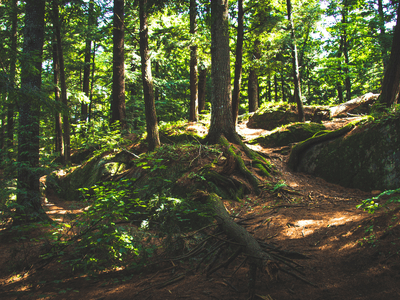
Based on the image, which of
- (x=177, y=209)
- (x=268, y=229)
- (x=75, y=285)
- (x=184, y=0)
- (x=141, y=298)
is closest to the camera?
(x=141, y=298)

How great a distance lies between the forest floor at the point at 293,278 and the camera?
2.05 metres

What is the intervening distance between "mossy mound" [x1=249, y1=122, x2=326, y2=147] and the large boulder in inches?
78.8

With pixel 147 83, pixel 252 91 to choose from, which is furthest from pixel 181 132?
pixel 252 91

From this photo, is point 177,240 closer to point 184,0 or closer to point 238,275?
point 238,275

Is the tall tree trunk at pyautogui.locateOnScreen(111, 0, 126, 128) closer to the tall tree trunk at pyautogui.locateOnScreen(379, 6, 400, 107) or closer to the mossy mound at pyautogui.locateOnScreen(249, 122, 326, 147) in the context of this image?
the mossy mound at pyautogui.locateOnScreen(249, 122, 326, 147)

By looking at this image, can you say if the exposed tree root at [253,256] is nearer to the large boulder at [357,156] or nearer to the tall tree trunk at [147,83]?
the large boulder at [357,156]

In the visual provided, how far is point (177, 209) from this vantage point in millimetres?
3820

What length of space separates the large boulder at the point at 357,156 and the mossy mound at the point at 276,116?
21.3 ft

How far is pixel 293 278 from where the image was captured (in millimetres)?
2342

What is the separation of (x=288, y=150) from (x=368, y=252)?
7.13 m

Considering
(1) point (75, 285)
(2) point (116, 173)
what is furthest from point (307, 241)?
(2) point (116, 173)

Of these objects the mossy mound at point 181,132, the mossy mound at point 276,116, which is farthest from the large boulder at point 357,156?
the mossy mound at point 276,116

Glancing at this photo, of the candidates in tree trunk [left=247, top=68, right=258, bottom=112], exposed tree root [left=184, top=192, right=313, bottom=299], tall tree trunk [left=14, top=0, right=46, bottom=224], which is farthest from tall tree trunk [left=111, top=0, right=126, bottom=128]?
tree trunk [left=247, top=68, right=258, bottom=112]

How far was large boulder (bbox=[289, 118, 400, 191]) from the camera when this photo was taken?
5.58 metres
